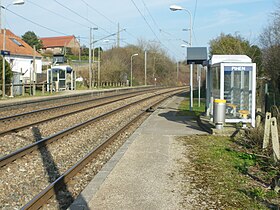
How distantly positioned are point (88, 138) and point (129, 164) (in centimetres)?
438

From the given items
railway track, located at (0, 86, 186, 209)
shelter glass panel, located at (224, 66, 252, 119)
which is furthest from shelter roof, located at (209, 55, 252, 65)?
railway track, located at (0, 86, 186, 209)

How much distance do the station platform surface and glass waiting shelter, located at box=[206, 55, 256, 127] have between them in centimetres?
270

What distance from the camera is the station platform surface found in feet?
18.3

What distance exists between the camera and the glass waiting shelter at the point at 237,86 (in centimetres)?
1229

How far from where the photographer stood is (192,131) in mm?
12984

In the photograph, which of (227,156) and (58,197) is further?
(227,156)

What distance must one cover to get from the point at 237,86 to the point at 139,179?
7.48m

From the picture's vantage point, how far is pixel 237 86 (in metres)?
13.2

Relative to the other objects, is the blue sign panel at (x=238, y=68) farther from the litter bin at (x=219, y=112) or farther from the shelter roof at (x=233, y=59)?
the litter bin at (x=219, y=112)

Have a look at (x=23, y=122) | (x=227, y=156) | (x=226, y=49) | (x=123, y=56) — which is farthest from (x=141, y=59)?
(x=227, y=156)

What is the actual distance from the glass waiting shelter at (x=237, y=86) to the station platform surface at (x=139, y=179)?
8.87ft

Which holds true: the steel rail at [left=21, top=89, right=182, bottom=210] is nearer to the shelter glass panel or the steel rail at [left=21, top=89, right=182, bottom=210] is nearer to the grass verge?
the grass verge

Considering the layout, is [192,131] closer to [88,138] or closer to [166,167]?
[88,138]

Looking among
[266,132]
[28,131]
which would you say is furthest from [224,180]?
[28,131]
